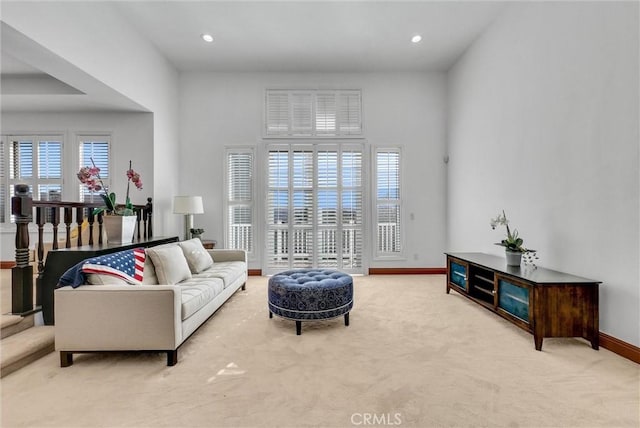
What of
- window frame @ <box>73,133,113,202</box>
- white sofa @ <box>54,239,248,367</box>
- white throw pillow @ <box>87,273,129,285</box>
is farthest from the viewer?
window frame @ <box>73,133,113,202</box>

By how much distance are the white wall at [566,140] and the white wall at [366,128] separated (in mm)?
977

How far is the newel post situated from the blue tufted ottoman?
216 cm

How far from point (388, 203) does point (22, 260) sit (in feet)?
16.0

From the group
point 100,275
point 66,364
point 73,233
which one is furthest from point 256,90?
point 66,364

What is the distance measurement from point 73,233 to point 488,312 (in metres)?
5.33

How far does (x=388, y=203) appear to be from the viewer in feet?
18.0

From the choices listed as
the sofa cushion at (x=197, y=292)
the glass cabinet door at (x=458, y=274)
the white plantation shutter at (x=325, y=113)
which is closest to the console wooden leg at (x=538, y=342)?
the glass cabinet door at (x=458, y=274)

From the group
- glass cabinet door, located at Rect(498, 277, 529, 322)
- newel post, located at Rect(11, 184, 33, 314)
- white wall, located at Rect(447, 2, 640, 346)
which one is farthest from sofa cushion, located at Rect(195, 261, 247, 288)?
white wall, located at Rect(447, 2, 640, 346)

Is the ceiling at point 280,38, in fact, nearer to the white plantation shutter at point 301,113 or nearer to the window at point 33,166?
the white plantation shutter at point 301,113

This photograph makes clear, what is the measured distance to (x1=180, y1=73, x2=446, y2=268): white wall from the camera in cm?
545

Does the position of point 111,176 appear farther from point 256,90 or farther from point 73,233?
point 256,90

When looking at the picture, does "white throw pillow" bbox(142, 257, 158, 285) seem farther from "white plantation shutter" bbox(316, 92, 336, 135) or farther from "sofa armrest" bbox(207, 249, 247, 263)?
"white plantation shutter" bbox(316, 92, 336, 135)

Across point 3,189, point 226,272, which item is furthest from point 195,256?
point 3,189

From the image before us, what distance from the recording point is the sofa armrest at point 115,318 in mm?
2211
